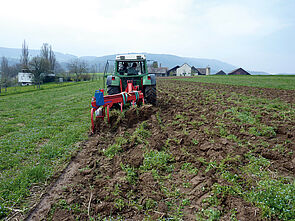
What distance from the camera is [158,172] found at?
3445mm

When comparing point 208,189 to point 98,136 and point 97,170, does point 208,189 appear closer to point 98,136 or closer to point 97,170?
point 97,170

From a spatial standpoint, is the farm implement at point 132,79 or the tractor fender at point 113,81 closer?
the farm implement at point 132,79

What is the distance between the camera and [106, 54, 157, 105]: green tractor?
798cm

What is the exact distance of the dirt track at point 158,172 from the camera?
2.60 meters

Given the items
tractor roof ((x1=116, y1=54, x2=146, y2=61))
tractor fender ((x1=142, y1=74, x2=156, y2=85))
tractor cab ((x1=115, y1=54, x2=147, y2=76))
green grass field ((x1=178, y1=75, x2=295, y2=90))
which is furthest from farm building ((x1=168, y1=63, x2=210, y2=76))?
→ tractor fender ((x1=142, y1=74, x2=156, y2=85))

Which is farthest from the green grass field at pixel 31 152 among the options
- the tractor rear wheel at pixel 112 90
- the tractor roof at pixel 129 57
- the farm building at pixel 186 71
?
the farm building at pixel 186 71

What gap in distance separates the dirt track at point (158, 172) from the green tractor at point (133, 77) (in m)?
2.57

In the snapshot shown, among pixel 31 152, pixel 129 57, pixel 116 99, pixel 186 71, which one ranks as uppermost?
pixel 186 71

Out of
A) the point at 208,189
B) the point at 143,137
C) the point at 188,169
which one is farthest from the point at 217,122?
the point at 208,189

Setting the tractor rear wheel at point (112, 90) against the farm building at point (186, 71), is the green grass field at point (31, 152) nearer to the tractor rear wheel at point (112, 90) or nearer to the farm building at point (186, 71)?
the tractor rear wheel at point (112, 90)

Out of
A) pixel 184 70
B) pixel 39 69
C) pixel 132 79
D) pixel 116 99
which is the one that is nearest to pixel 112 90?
pixel 132 79

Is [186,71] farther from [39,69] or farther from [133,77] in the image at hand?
[133,77]

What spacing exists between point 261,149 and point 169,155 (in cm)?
207

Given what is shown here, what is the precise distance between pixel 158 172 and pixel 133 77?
5768 millimetres
